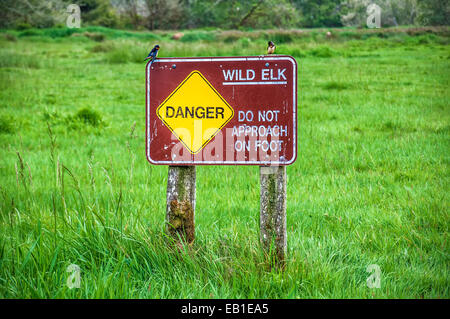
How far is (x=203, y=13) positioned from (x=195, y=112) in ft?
149

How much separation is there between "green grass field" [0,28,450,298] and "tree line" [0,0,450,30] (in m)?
28.3

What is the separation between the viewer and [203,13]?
45375 millimetres

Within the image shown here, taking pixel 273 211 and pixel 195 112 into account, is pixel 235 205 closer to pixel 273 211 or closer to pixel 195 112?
pixel 273 211

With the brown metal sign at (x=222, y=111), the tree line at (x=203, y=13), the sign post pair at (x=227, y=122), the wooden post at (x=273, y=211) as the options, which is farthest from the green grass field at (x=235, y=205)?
the tree line at (x=203, y=13)

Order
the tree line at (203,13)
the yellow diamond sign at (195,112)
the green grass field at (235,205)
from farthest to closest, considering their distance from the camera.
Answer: the tree line at (203,13)
the yellow diamond sign at (195,112)
the green grass field at (235,205)

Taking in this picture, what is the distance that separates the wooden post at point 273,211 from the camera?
2.51 m

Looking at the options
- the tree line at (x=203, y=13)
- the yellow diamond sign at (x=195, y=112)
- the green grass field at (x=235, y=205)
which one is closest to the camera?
the green grass field at (x=235, y=205)

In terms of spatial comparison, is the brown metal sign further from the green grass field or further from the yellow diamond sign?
the green grass field

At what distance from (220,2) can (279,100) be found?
146 ft

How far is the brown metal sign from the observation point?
251cm

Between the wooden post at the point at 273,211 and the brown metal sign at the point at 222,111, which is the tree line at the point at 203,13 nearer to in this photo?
the brown metal sign at the point at 222,111

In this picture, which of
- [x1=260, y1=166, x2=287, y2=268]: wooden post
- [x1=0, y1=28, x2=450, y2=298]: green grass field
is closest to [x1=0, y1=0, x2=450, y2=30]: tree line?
[x1=0, y1=28, x2=450, y2=298]: green grass field

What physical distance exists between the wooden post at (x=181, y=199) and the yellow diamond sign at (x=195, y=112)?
0.16 m

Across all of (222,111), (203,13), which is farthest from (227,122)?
(203,13)
